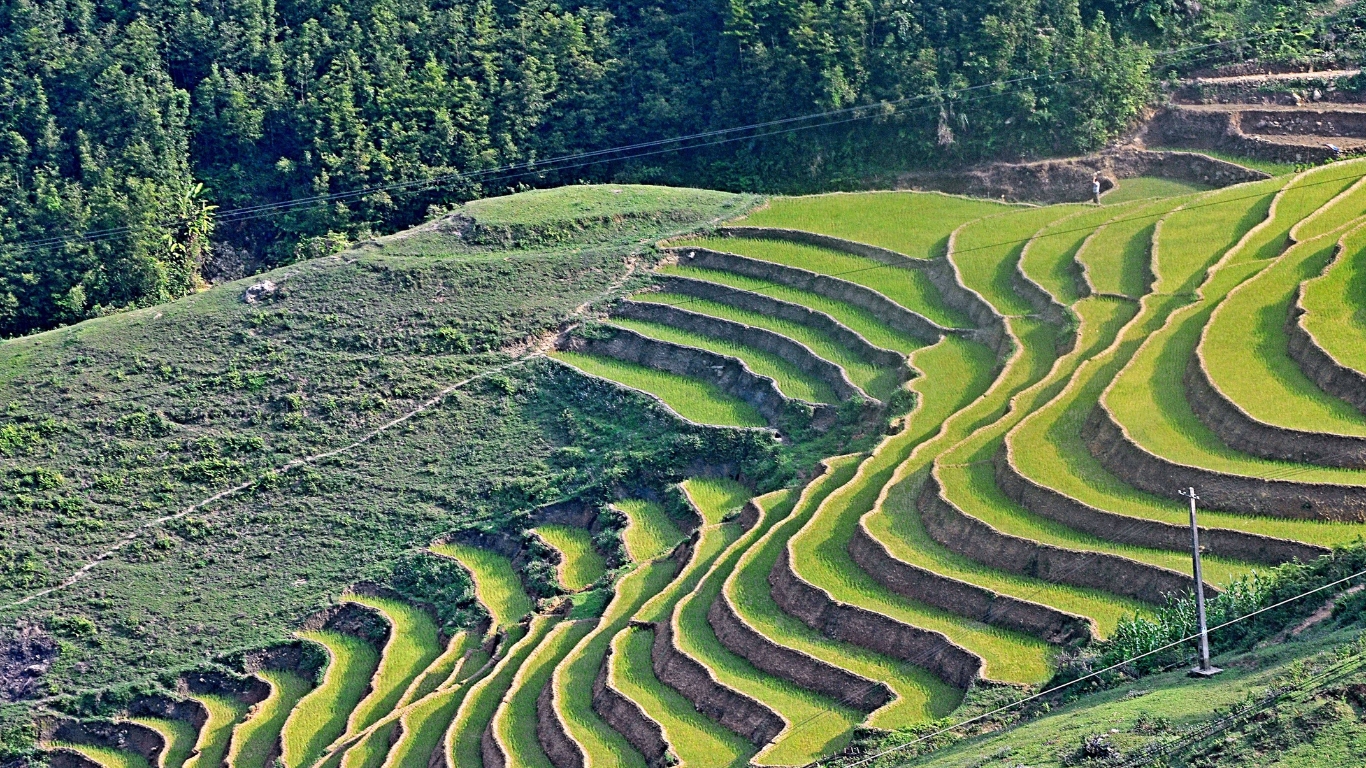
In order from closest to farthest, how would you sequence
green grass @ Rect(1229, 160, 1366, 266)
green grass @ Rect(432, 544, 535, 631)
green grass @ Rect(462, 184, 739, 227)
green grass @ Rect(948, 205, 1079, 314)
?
green grass @ Rect(432, 544, 535, 631), green grass @ Rect(1229, 160, 1366, 266), green grass @ Rect(948, 205, 1079, 314), green grass @ Rect(462, 184, 739, 227)

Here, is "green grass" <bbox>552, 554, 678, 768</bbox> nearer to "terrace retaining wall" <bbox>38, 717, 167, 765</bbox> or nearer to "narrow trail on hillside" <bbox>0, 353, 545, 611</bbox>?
"narrow trail on hillside" <bbox>0, 353, 545, 611</bbox>

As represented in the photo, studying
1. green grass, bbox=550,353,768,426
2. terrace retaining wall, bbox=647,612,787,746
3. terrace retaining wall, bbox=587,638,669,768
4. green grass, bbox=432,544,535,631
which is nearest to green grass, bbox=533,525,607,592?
green grass, bbox=432,544,535,631

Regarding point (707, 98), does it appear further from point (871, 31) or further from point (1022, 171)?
point (1022, 171)

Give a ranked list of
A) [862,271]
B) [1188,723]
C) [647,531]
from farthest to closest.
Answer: [862,271] → [647,531] → [1188,723]

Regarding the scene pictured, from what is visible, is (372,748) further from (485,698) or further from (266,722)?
(266,722)

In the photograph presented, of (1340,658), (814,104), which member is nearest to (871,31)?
(814,104)

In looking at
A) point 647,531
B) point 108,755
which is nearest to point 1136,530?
point 647,531
